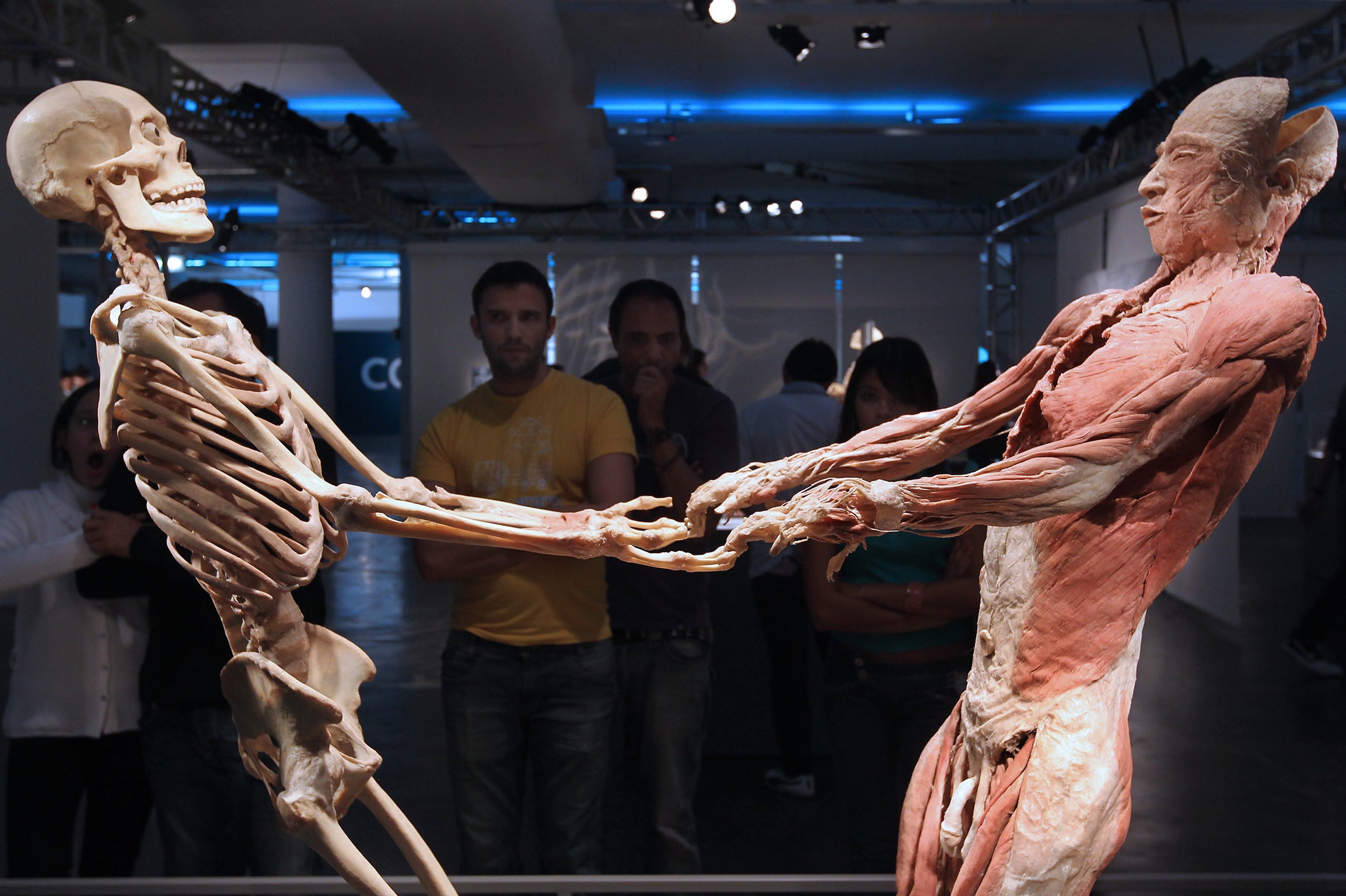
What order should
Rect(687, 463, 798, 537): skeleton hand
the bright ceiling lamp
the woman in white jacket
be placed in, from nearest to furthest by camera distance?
Rect(687, 463, 798, 537): skeleton hand, the woman in white jacket, the bright ceiling lamp

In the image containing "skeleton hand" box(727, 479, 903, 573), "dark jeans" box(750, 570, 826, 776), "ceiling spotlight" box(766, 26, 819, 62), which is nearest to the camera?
"skeleton hand" box(727, 479, 903, 573)

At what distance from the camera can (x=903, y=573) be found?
289 centimetres

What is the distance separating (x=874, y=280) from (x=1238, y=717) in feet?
25.3

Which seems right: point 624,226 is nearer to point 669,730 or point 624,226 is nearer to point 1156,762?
point 1156,762

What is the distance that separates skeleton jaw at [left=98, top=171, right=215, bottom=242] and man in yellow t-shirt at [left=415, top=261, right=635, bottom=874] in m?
1.13

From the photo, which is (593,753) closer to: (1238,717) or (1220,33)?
(1238,717)

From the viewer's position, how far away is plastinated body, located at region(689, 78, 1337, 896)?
1431 mm

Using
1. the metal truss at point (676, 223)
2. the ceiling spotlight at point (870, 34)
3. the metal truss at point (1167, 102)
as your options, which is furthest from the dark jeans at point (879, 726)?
the metal truss at point (676, 223)

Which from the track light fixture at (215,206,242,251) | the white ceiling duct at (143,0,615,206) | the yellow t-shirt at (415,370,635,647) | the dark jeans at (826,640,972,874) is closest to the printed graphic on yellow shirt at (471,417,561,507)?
the yellow t-shirt at (415,370,635,647)

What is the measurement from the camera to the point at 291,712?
1.60 metres

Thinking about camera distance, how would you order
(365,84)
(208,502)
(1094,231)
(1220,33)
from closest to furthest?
(208,502) < (1094,231) < (1220,33) < (365,84)

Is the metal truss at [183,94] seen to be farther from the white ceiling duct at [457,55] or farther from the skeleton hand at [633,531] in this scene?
the skeleton hand at [633,531]

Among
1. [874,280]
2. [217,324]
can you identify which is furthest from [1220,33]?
[217,324]

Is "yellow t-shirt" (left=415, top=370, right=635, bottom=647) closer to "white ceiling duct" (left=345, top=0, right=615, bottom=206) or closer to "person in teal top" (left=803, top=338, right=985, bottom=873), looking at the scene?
"person in teal top" (left=803, top=338, right=985, bottom=873)
